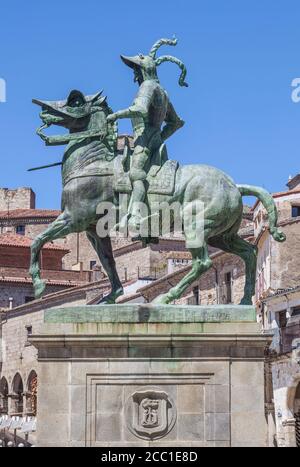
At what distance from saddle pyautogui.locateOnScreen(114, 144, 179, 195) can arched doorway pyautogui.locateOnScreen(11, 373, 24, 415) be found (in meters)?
60.1

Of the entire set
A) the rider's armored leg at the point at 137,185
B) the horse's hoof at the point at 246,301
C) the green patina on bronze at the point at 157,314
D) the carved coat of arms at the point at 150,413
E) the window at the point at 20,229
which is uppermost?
the window at the point at 20,229

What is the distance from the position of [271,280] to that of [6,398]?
97.1 ft

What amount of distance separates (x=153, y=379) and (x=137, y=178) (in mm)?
2544

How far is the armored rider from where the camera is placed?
14.7 metres

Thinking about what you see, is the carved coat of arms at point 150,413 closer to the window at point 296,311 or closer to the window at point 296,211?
the window at point 296,311

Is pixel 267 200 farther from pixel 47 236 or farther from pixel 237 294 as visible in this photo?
pixel 237 294

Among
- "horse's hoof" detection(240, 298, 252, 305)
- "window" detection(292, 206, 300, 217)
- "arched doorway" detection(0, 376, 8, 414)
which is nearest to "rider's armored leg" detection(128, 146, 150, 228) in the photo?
"horse's hoof" detection(240, 298, 252, 305)

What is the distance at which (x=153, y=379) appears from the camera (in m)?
13.9

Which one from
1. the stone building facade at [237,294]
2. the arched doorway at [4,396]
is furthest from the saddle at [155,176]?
the arched doorway at [4,396]

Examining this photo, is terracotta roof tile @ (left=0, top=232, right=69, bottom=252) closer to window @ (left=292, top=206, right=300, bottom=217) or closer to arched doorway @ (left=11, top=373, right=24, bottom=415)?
arched doorway @ (left=11, top=373, right=24, bottom=415)

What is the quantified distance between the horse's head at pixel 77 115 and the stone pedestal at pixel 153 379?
2.66m

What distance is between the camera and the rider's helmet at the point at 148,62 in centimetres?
1527

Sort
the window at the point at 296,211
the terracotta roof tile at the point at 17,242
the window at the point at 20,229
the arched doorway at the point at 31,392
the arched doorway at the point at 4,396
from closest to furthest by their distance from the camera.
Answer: the window at the point at 296,211
the arched doorway at the point at 31,392
the arched doorway at the point at 4,396
the terracotta roof tile at the point at 17,242
the window at the point at 20,229
